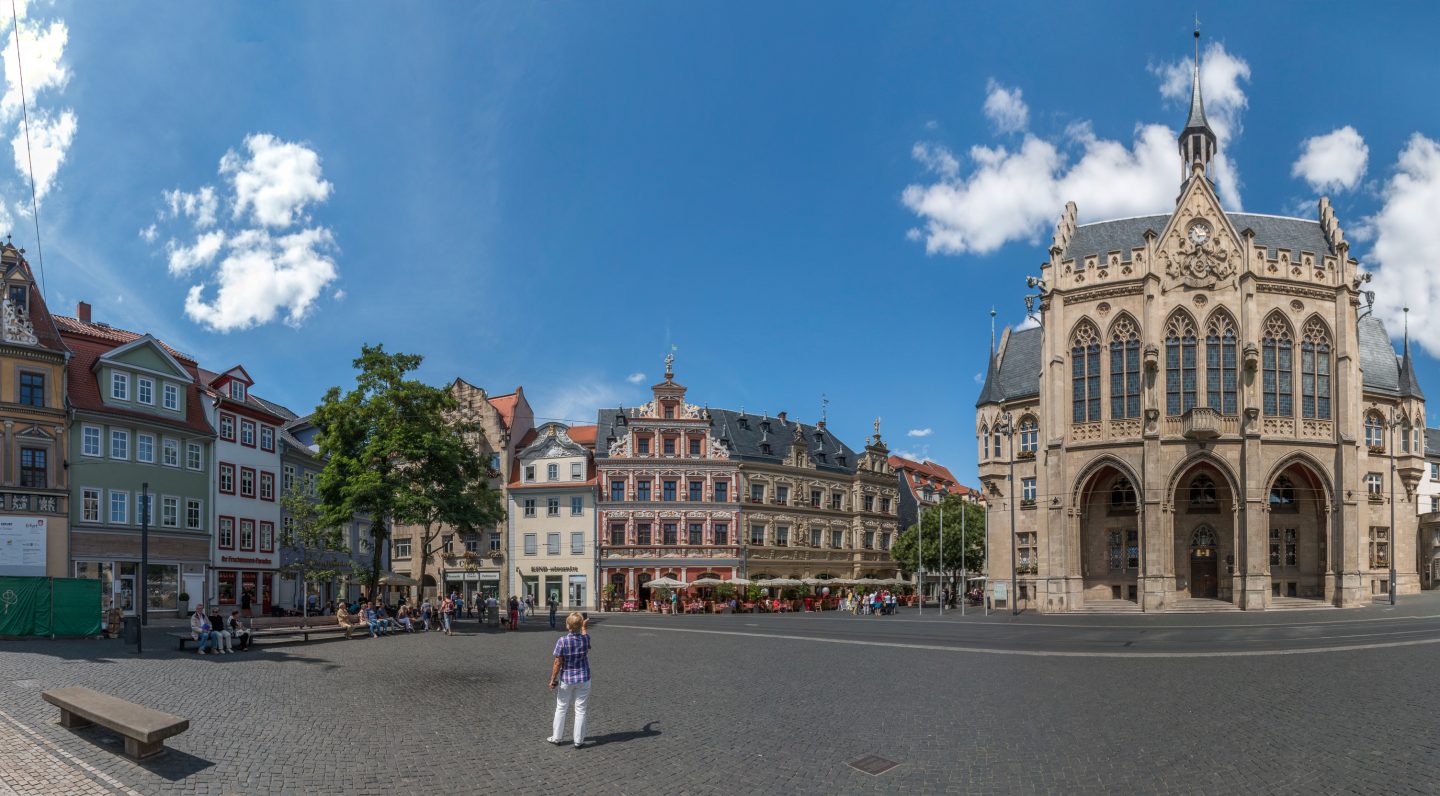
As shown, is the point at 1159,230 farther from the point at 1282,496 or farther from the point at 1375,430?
the point at 1375,430

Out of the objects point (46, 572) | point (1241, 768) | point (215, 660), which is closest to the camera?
point (1241, 768)

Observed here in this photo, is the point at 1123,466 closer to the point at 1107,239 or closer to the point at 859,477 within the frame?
the point at 1107,239

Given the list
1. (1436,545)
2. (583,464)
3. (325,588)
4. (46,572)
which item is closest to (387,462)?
(46,572)

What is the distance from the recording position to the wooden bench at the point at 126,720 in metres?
11.1

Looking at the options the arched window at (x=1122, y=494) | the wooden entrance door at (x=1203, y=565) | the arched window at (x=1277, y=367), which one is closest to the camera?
A: the arched window at (x=1277, y=367)

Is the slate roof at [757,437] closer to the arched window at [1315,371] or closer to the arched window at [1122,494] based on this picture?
the arched window at [1122,494]

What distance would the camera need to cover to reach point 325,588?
208 feet

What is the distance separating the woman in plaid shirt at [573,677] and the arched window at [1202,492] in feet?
177

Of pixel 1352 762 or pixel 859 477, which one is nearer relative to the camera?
pixel 1352 762

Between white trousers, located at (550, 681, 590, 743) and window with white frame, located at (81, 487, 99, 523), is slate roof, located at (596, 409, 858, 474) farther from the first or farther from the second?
white trousers, located at (550, 681, 590, 743)

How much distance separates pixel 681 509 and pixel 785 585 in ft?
35.1

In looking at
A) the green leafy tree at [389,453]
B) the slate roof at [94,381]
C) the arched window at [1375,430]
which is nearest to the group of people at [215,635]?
the green leafy tree at [389,453]

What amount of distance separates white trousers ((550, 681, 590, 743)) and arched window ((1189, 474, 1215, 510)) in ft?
177

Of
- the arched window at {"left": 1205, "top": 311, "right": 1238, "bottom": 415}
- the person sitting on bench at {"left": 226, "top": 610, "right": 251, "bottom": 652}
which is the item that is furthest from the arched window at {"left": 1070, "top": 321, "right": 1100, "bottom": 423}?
the person sitting on bench at {"left": 226, "top": 610, "right": 251, "bottom": 652}
